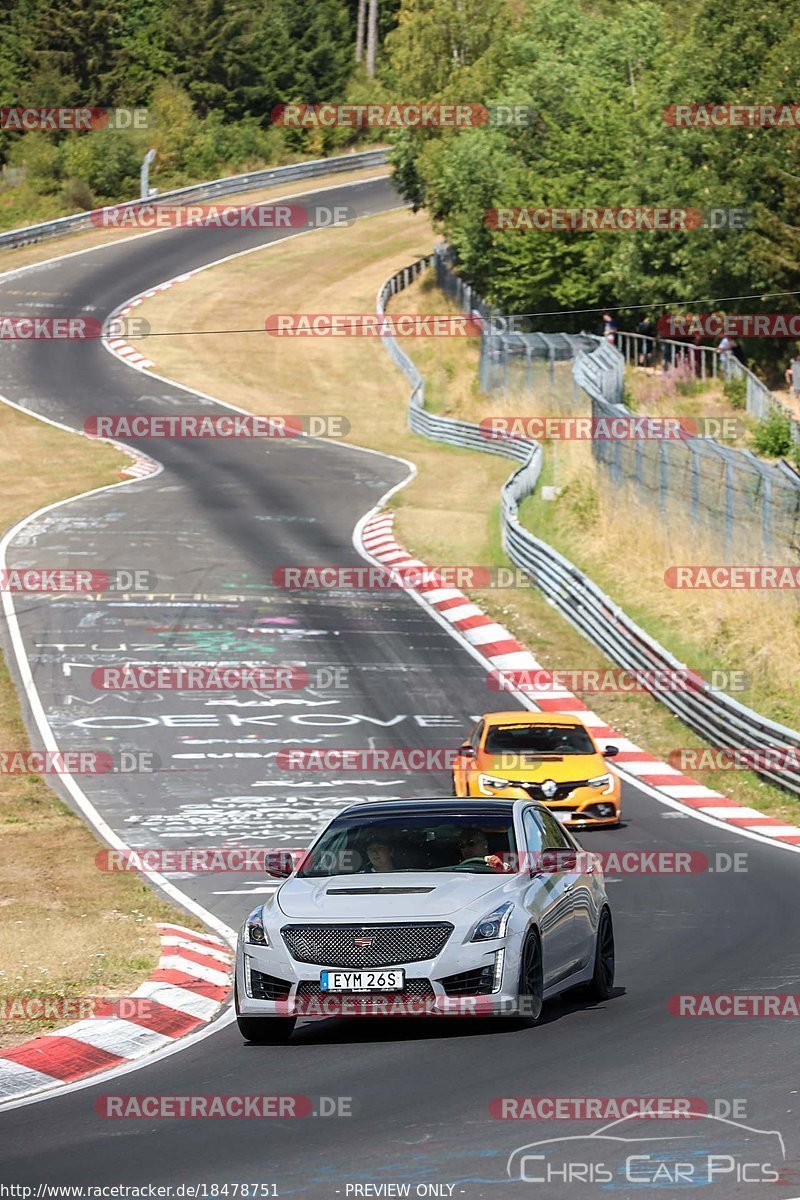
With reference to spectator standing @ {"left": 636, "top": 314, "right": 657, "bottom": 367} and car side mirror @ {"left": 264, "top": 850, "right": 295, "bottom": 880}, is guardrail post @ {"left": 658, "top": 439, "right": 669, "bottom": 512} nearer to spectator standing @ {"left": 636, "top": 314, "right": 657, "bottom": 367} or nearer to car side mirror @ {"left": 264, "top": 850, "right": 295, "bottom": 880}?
spectator standing @ {"left": 636, "top": 314, "right": 657, "bottom": 367}

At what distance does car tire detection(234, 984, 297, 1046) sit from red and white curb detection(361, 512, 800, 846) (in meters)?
11.1

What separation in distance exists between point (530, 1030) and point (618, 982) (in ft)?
7.58

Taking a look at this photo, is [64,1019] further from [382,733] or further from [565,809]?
[382,733]

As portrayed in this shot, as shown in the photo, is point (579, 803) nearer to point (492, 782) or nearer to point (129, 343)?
point (492, 782)

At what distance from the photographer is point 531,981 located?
11.3 metres

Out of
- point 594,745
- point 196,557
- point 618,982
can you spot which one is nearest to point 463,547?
point 196,557

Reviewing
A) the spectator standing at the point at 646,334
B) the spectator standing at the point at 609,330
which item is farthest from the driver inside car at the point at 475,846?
the spectator standing at the point at 646,334

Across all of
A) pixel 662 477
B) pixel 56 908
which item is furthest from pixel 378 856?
pixel 662 477

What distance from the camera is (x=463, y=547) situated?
41.7m

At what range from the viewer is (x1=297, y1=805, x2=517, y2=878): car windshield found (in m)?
12.0

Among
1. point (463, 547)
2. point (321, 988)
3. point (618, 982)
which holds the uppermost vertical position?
point (321, 988)

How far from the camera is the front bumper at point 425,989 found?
35.7 feet

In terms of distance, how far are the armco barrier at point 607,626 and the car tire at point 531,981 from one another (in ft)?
44.3

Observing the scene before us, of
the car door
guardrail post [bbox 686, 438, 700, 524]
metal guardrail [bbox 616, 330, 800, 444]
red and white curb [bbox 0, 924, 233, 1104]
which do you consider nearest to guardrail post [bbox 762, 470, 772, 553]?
guardrail post [bbox 686, 438, 700, 524]
